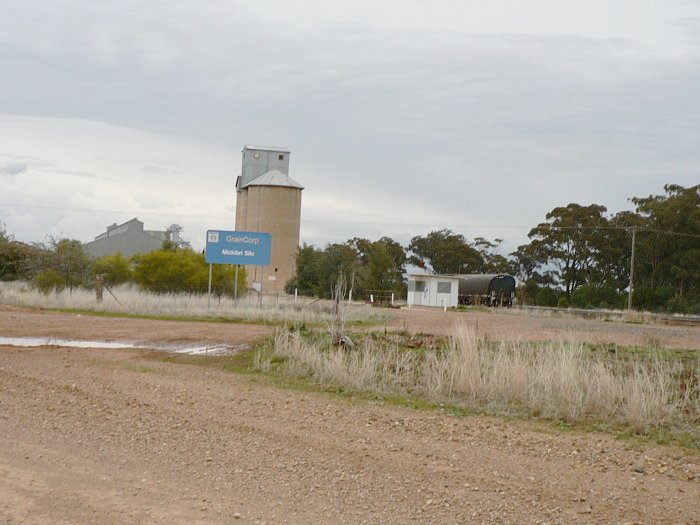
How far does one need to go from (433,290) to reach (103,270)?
23.0 meters

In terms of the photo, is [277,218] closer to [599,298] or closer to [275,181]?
[275,181]

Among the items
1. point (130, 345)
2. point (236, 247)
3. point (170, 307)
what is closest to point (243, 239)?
point (236, 247)

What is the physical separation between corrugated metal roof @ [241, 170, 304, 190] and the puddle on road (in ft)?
195

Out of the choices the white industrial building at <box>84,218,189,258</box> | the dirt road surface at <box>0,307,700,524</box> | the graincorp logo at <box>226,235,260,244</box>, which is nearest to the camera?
the dirt road surface at <box>0,307,700,524</box>

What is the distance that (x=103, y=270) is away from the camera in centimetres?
4362

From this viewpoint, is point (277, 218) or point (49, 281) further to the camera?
point (277, 218)

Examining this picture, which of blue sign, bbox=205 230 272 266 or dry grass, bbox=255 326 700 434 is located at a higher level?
blue sign, bbox=205 230 272 266

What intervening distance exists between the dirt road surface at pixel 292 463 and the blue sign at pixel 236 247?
858 inches

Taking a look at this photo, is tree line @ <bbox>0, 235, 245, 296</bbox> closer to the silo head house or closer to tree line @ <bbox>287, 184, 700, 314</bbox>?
tree line @ <bbox>287, 184, 700, 314</bbox>

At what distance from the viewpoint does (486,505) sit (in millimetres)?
6855

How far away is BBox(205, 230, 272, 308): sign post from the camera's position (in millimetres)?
34031

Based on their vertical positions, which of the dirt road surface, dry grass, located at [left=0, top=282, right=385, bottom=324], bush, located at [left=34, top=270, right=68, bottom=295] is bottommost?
the dirt road surface

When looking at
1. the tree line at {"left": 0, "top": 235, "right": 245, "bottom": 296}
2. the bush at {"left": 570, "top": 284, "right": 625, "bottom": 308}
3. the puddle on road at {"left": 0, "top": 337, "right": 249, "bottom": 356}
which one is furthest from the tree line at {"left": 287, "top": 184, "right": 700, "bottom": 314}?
the puddle on road at {"left": 0, "top": 337, "right": 249, "bottom": 356}

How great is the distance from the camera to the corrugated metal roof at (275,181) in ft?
255
